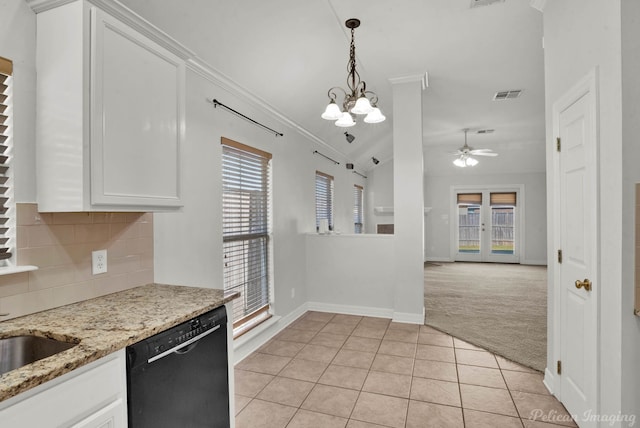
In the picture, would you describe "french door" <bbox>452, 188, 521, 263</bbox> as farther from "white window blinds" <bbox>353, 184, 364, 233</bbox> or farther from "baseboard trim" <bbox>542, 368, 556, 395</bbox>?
"baseboard trim" <bbox>542, 368, 556, 395</bbox>

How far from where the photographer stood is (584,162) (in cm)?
201

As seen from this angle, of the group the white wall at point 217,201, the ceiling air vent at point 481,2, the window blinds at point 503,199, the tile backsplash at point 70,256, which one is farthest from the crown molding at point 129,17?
the window blinds at point 503,199

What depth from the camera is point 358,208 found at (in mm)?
8375

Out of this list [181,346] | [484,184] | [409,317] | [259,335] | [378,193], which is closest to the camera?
[181,346]

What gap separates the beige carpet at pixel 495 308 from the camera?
3.46 metres

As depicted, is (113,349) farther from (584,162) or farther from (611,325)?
(584,162)

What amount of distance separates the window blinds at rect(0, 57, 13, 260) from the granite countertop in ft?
1.16

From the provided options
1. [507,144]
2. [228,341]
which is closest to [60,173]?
[228,341]

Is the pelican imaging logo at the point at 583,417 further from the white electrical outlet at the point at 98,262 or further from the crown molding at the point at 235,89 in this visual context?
the crown molding at the point at 235,89

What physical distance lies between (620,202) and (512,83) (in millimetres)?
3193

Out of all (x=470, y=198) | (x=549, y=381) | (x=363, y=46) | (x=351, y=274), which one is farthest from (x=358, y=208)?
(x=549, y=381)

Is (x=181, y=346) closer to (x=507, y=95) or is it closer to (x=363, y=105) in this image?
(x=363, y=105)

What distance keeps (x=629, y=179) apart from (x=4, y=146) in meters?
2.87

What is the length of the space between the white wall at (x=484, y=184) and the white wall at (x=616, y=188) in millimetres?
7790
